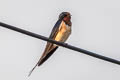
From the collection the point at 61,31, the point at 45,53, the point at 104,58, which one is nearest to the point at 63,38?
the point at 61,31

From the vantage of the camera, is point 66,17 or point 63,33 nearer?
point 63,33

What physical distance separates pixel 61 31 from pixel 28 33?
244 centimetres

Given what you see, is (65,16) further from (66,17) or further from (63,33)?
(63,33)

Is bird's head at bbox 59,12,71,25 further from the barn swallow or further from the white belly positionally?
the white belly

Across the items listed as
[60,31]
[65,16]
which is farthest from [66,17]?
[60,31]

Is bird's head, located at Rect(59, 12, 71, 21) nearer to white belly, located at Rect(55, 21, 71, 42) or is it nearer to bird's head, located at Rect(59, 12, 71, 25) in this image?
bird's head, located at Rect(59, 12, 71, 25)

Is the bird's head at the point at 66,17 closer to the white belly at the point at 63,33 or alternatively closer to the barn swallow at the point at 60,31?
the barn swallow at the point at 60,31

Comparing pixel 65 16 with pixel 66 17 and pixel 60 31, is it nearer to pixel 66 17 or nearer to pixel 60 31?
pixel 66 17

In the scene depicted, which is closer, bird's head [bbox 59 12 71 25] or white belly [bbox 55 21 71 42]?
white belly [bbox 55 21 71 42]

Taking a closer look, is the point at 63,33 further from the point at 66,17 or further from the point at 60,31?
the point at 66,17

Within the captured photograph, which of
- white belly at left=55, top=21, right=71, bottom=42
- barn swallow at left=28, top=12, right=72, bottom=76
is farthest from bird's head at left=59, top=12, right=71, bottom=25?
white belly at left=55, top=21, right=71, bottom=42

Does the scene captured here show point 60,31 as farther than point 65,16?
No

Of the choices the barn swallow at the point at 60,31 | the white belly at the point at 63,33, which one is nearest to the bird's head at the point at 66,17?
the barn swallow at the point at 60,31

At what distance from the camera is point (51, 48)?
676 centimetres
